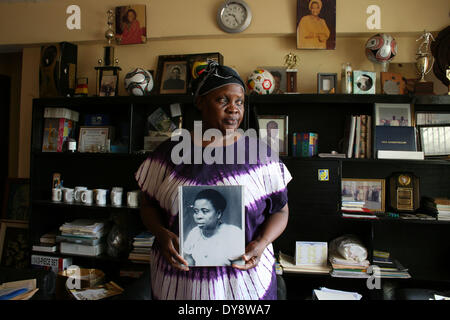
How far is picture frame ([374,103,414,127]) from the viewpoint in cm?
229

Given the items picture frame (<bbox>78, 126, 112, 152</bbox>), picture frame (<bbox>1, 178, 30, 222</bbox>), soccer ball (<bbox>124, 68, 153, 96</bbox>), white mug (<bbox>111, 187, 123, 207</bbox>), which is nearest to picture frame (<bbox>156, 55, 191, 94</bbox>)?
soccer ball (<bbox>124, 68, 153, 96</bbox>)

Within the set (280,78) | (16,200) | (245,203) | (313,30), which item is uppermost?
(313,30)

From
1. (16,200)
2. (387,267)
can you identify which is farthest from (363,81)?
(16,200)

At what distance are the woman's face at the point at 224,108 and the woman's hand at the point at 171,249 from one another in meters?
0.43

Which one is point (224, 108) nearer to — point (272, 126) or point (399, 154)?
point (272, 126)

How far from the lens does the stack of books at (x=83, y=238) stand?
2.48m

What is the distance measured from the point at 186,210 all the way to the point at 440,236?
2365mm

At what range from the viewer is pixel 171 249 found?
1022mm

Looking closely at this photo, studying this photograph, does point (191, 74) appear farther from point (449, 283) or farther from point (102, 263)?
point (449, 283)

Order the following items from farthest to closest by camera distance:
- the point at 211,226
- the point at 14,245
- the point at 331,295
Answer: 1. the point at 14,245
2. the point at 331,295
3. the point at 211,226

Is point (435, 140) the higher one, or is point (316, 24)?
point (316, 24)

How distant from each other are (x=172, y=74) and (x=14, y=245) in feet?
7.46

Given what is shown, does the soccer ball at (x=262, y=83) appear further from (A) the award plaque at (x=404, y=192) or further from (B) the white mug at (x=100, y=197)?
(B) the white mug at (x=100, y=197)

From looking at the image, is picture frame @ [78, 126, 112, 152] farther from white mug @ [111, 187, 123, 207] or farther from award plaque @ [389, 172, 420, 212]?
award plaque @ [389, 172, 420, 212]
